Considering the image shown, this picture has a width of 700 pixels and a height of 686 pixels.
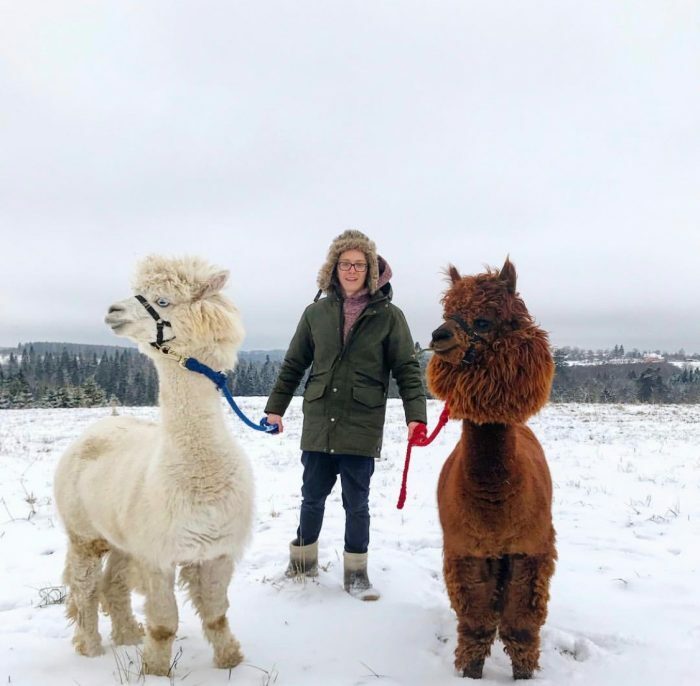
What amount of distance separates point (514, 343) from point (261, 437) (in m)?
10.1

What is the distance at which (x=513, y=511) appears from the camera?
2443 mm

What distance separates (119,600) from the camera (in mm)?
3068

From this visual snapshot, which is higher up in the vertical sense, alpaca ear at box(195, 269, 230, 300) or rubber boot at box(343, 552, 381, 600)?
alpaca ear at box(195, 269, 230, 300)

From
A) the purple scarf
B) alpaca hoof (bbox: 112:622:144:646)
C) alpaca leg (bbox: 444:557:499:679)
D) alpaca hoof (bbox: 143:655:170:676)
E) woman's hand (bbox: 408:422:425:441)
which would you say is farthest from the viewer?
the purple scarf

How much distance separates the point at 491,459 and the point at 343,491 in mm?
1549

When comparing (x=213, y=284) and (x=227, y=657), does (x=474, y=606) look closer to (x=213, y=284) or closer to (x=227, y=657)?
(x=227, y=657)

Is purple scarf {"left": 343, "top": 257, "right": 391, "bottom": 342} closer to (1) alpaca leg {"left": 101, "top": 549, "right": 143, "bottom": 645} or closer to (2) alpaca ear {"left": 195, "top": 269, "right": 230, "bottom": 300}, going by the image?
(2) alpaca ear {"left": 195, "top": 269, "right": 230, "bottom": 300}

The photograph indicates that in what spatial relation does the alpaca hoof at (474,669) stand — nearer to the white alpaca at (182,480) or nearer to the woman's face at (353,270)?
the white alpaca at (182,480)

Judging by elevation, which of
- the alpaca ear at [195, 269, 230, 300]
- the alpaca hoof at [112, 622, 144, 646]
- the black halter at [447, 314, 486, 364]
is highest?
the alpaca ear at [195, 269, 230, 300]

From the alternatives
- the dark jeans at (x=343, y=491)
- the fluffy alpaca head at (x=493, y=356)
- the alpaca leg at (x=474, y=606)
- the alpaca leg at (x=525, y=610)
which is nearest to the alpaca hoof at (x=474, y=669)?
the alpaca leg at (x=474, y=606)

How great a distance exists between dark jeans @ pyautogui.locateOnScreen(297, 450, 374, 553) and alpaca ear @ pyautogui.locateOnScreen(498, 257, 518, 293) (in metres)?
1.67

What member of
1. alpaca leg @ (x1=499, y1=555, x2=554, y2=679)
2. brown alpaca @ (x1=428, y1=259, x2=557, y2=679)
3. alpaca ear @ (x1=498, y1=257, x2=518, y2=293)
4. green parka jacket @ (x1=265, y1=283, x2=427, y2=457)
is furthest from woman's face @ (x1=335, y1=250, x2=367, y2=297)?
alpaca leg @ (x1=499, y1=555, x2=554, y2=679)

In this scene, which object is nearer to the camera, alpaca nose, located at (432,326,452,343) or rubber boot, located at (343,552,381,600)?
alpaca nose, located at (432,326,452,343)

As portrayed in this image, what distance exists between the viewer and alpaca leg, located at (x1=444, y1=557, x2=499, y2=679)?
8.54 ft
